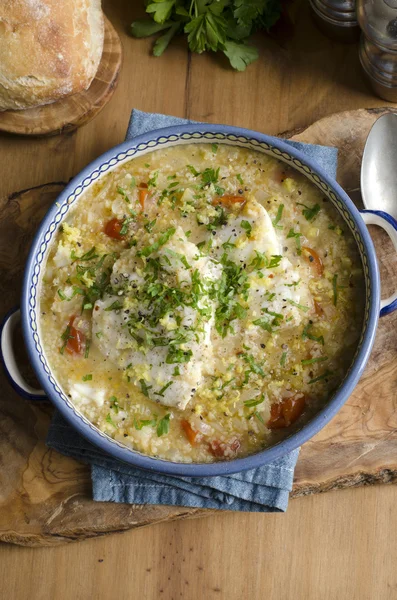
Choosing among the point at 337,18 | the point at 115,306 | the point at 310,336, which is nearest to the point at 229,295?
the point at 310,336

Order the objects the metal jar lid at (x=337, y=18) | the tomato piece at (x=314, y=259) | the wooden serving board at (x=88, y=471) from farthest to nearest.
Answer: the metal jar lid at (x=337, y=18) < the wooden serving board at (x=88, y=471) < the tomato piece at (x=314, y=259)

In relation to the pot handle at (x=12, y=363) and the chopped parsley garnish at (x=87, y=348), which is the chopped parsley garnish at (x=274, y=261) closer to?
the chopped parsley garnish at (x=87, y=348)

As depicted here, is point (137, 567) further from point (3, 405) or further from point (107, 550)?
point (3, 405)

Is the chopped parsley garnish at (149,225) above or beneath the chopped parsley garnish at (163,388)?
above

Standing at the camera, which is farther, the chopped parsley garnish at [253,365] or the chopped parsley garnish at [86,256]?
the chopped parsley garnish at [86,256]

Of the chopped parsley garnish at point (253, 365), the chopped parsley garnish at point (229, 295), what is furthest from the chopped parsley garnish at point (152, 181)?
the chopped parsley garnish at point (253, 365)

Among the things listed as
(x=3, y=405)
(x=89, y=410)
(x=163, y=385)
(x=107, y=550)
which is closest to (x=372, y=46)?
(x=163, y=385)

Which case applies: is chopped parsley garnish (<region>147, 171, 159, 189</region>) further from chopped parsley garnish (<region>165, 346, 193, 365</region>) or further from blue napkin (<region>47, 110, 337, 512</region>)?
blue napkin (<region>47, 110, 337, 512</region>)
